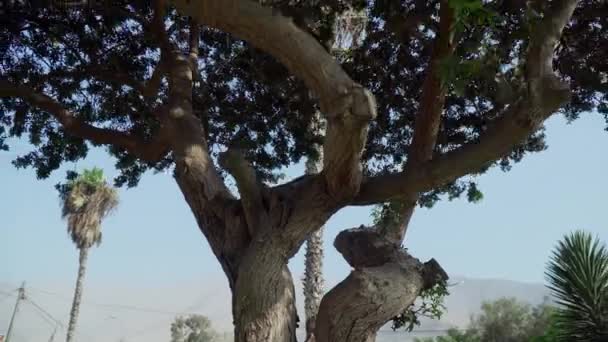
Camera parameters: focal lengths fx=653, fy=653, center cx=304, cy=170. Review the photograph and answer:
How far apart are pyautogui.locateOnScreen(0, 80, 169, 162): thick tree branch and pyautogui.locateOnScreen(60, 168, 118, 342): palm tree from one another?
2179cm

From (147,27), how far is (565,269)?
6.90 m

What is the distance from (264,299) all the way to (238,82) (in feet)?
16.4

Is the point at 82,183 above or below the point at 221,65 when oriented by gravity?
above

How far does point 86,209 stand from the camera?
92.2 ft

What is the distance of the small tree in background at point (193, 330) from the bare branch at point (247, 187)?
1421 inches

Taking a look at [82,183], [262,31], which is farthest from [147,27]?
[82,183]

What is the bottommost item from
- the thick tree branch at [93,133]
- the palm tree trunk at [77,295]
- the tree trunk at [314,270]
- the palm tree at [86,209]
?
the thick tree branch at [93,133]

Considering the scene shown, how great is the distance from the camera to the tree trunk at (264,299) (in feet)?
15.4

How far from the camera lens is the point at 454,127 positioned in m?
8.45

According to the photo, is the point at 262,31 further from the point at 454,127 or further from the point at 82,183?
the point at 82,183

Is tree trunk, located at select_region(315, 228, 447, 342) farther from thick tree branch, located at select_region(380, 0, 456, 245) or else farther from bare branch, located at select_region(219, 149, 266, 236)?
bare branch, located at select_region(219, 149, 266, 236)

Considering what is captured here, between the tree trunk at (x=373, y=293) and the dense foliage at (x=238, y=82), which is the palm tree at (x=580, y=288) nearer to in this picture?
the dense foliage at (x=238, y=82)

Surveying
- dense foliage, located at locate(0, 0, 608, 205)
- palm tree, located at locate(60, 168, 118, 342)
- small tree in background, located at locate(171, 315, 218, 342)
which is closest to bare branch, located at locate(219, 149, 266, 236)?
dense foliage, located at locate(0, 0, 608, 205)

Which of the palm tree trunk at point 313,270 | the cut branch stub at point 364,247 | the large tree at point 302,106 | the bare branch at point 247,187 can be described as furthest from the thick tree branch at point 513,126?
the palm tree trunk at point 313,270
